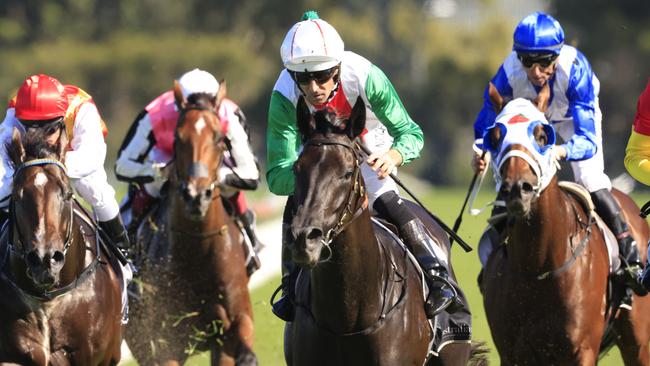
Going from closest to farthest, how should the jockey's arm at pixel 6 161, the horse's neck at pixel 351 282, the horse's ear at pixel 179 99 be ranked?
the horse's neck at pixel 351 282
the jockey's arm at pixel 6 161
the horse's ear at pixel 179 99

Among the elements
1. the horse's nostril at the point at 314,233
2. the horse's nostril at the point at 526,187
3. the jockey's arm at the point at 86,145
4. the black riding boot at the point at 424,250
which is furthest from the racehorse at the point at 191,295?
the horse's nostril at the point at 314,233

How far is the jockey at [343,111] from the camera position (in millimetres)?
6234

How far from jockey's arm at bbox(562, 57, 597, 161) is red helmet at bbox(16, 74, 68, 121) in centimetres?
284

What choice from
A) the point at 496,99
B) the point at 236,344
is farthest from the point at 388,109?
the point at 236,344

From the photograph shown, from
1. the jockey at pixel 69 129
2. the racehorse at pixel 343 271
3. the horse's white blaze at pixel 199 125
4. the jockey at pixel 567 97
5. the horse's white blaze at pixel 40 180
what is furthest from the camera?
the horse's white blaze at pixel 199 125

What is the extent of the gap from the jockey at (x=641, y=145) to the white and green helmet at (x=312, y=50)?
5.03 feet

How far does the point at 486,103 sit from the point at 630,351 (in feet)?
6.02

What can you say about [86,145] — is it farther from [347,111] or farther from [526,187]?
[526,187]

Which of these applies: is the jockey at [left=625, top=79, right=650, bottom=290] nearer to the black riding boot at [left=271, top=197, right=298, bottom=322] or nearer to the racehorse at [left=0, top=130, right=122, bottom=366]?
the black riding boot at [left=271, top=197, right=298, bottom=322]

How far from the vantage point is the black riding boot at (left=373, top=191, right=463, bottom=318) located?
Answer: 22.1 feet

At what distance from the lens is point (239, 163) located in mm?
9688

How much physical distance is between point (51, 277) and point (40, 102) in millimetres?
1151

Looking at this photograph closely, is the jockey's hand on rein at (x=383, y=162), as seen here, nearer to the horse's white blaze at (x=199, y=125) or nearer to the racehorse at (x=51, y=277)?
the racehorse at (x=51, y=277)

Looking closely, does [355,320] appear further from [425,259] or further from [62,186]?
[62,186]
